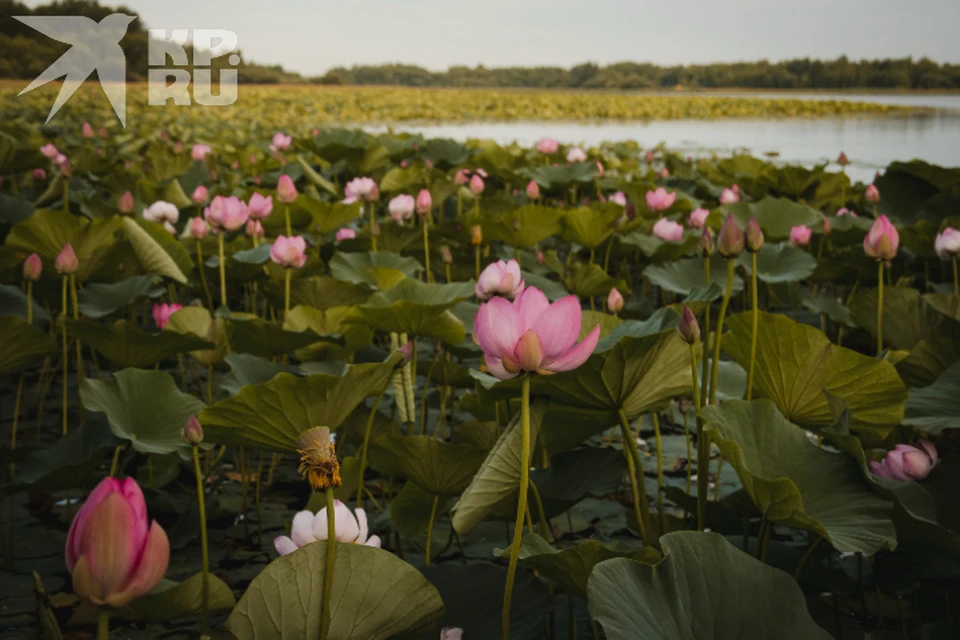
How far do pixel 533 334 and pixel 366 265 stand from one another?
1.55 metres

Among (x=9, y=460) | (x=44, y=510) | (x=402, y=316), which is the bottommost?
(x=44, y=510)

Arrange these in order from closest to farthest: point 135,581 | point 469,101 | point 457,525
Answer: point 135,581 < point 457,525 < point 469,101

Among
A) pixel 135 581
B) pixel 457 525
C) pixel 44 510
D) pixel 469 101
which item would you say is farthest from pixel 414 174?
pixel 469 101

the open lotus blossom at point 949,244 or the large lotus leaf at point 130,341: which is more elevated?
the open lotus blossom at point 949,244

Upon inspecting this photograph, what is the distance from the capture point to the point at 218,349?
178 cm

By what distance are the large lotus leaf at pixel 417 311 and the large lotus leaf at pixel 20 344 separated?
58cm

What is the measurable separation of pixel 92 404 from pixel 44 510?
0.55m

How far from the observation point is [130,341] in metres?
1.68

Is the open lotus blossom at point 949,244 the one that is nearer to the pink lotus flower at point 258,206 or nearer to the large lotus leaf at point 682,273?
the large lotus leaf at point 682,273

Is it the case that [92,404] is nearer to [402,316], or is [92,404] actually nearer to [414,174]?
[402,316]

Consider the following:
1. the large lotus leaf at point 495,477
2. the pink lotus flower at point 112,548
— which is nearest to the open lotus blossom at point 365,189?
the large lotus leaf at point 495,477

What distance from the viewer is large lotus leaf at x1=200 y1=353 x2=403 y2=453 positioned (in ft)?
3.61

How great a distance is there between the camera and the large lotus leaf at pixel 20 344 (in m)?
1.55

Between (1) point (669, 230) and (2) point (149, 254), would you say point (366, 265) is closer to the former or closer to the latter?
(2) point (149, 254)
